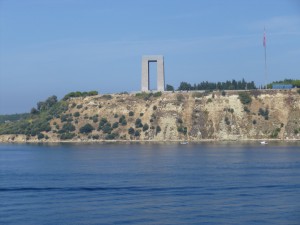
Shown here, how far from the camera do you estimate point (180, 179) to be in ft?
183

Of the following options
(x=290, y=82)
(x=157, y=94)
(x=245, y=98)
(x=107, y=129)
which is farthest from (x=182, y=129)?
(x=290, y=82)

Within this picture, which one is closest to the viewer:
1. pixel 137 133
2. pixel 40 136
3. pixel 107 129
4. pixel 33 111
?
pixel 137 133

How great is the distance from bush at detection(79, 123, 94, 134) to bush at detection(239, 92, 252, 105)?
27.1 m

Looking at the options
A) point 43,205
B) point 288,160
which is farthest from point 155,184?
point 288,160

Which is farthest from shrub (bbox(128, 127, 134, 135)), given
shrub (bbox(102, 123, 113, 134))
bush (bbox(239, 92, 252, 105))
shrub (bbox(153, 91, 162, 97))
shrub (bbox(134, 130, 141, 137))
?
bush (bbox(239, 92, 252, 105))

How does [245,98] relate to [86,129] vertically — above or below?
above

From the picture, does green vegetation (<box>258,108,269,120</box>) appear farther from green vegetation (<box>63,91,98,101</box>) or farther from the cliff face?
green vegetation (<box>63,91,98,101</box>)

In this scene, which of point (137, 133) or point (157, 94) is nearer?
point (137, 133)

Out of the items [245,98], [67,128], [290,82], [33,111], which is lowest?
[67,128]

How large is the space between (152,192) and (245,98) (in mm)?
85712

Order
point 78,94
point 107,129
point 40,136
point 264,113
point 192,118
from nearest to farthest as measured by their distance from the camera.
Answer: point 264,113 → point 192,118 → point 107,129 → point 40,136 → point 78,94

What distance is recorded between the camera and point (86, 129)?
132375mm

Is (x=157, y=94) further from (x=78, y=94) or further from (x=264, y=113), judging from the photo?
(x=78, y=94)

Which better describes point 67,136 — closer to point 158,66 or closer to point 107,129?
point 107,129
